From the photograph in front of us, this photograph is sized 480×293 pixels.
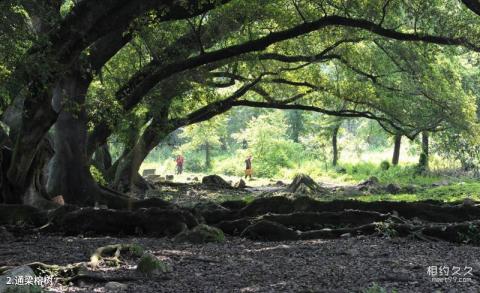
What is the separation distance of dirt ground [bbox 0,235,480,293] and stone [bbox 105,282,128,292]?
0.08 meters

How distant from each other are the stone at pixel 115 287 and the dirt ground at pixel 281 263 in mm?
80

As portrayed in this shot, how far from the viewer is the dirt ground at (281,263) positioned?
594 centimetres

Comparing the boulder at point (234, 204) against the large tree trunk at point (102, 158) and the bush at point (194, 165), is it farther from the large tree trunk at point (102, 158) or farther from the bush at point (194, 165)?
the bush at point (194, 165)

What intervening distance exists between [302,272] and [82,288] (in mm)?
2533

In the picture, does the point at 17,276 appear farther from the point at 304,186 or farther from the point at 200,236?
the point at 304,186

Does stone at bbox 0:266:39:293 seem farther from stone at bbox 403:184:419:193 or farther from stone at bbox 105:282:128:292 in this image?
stone at bbox 403:184:419:193

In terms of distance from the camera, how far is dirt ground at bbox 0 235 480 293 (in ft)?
19.5

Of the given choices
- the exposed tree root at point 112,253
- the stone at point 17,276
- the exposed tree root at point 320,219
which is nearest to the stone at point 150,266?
the exposed tree root at point 112,253

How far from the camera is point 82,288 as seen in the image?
5.78 m

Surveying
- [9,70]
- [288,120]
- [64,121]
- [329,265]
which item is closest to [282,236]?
[329,265]

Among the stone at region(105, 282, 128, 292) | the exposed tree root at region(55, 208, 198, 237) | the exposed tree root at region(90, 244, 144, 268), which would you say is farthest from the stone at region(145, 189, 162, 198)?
the stone at region(105, 282, 128, 292)

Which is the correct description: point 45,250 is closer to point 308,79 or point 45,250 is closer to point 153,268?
point 153,268

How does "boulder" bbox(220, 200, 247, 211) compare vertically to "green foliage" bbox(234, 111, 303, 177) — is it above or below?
below

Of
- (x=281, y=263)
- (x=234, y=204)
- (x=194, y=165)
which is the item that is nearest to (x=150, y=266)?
(x=281, y=263)
